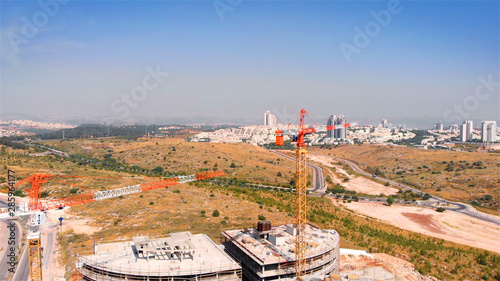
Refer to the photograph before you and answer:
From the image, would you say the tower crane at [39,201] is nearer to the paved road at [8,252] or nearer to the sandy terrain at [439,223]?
the paved road at [8,252]

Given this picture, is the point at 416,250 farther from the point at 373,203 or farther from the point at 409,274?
the point at 373,203

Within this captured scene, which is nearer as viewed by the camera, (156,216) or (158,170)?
(156,216)

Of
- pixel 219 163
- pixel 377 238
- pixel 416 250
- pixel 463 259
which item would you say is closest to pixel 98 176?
pixel 219 163

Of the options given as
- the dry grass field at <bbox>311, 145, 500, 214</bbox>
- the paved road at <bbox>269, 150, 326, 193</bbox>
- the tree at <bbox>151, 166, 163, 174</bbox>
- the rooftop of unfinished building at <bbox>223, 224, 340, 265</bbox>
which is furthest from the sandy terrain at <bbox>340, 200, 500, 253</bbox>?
the tree at <bbox>151, 166, 163, 174</bbox>

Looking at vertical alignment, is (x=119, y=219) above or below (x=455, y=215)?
above

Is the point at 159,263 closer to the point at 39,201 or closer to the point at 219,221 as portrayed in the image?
the point at 219,221

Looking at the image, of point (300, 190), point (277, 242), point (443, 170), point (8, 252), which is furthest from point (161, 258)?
point (443, 170)

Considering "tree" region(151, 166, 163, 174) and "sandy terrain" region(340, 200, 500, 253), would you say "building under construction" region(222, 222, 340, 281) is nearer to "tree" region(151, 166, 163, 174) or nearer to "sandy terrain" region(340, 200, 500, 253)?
"sandy terrain" region(340, 200, 500, 253)
